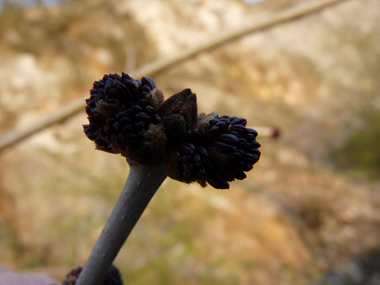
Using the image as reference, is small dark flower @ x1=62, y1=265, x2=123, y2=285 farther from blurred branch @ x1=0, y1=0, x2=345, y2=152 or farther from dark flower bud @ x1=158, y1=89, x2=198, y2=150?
blurred branch @ x1=0, y1=0, x2=345, y2=152

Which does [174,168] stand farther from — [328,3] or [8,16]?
[8,16]

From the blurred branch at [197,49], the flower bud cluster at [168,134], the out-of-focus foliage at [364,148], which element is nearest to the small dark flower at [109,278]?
the flower bud cluster at [168,134]

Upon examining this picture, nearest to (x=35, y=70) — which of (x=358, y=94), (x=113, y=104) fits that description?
(x=113, y=104)

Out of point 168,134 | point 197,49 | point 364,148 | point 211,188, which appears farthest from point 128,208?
point 364,148

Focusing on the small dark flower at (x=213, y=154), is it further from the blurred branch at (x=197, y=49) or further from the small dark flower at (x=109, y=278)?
the blurred branch at (x=197, y=49)

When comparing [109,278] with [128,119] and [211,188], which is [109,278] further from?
[211,188]
